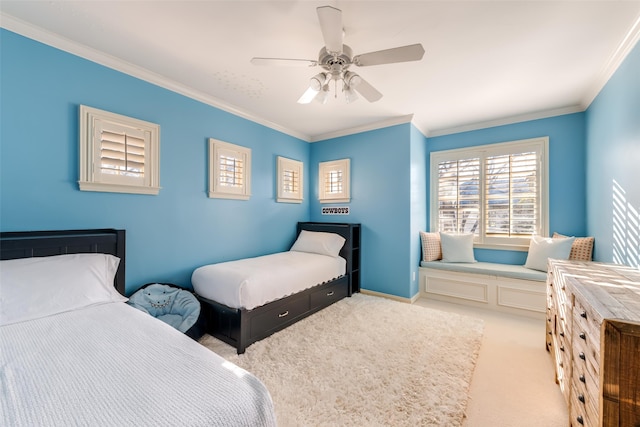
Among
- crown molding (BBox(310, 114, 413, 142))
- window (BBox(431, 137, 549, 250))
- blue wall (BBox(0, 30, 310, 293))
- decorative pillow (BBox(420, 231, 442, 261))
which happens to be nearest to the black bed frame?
blue wall (BBox(0, 30, 310, 293))

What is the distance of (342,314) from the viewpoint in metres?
3.05

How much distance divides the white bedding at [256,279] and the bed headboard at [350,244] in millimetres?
600

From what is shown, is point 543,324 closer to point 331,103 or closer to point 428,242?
point 428,242

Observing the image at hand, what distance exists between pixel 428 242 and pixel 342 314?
5.73 ft

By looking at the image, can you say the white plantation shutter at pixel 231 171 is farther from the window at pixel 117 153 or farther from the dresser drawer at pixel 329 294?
the dresser drawer at pixel 329 294

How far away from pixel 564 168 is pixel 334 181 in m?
3.07

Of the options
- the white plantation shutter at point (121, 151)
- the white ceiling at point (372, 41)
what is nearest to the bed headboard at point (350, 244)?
the white ceiling at point (372, 41)

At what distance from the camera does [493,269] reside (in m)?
3.24

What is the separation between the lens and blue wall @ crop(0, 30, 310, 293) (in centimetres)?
180

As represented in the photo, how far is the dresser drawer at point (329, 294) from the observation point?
307cm

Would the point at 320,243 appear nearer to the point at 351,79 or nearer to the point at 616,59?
the point at 351,79

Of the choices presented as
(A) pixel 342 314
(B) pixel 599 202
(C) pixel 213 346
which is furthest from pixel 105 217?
(B) pixel 599 202

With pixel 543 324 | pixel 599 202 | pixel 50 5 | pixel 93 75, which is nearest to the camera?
pixel 50 5

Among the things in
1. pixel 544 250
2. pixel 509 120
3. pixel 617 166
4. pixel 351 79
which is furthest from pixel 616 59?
pixel 351 79
